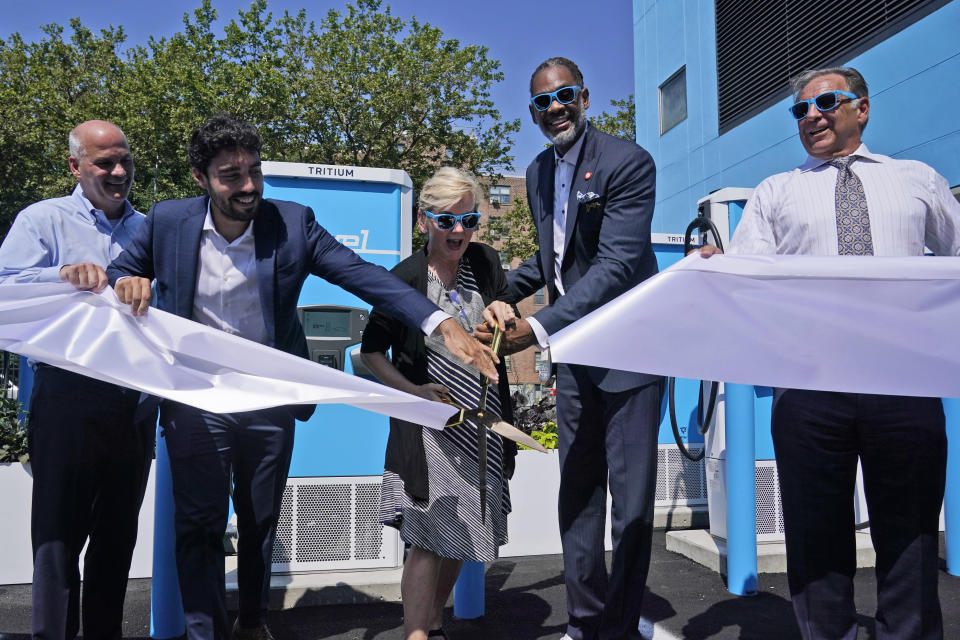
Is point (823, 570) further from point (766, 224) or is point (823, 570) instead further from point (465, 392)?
point (465, 392)

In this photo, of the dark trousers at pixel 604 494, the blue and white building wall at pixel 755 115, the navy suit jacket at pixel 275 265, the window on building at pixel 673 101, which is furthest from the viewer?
the window on building at pixel 673 101

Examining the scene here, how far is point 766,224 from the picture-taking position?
2705 mm

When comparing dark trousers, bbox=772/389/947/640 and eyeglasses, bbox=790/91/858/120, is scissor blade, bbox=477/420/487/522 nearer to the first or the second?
dark trousers, bbox=772/389/947/640

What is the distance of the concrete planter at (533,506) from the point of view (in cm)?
535

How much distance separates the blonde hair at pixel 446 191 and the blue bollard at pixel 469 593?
1.84 metres

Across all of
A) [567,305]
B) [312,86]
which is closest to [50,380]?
[567,305]

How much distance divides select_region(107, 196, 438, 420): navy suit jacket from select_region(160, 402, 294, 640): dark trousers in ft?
0.58

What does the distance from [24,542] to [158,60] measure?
22704 mm

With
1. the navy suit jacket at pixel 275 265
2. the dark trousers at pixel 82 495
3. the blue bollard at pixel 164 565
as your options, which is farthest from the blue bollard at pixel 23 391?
the navy suit jacket at pixel 275 265

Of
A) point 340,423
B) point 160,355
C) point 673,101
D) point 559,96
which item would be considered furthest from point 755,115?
point 160,355

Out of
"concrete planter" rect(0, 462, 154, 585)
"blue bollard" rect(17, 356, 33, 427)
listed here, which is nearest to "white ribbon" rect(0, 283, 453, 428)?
"concrete planter" rect(0, 462, 154, 585)

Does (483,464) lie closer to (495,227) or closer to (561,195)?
(561,195)

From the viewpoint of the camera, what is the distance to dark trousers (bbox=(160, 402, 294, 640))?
8.93 feet

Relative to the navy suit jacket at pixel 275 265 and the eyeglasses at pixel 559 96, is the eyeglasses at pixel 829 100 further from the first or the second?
the navy suit jacket at pixel 275 265
